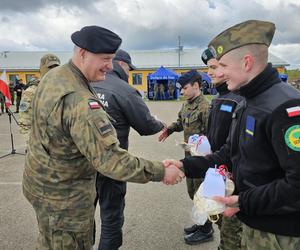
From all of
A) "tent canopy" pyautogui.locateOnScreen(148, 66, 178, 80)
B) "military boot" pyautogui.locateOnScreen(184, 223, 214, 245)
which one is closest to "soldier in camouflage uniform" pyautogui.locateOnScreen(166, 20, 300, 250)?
"military boot" pyautogui.locateOnScreen(184, 223, 214, 245)

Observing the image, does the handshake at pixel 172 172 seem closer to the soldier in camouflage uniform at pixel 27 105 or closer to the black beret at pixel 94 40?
the black beret at pixel 94 40

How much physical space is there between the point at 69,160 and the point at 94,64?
684mm

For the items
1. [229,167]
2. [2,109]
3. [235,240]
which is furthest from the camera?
[2,109]

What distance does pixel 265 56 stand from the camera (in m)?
1.89

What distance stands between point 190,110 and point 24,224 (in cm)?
262

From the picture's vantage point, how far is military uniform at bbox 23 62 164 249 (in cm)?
205

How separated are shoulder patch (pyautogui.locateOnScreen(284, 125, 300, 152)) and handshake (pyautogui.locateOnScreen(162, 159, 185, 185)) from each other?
3.37 ft

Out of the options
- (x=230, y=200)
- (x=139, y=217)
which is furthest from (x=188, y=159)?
(x=139, y=217)

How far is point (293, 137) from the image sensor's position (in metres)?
1.58

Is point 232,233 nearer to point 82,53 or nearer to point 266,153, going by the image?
point 266,153

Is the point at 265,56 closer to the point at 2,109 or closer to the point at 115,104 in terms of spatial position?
the point at 115,104

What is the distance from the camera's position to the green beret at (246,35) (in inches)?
73.0

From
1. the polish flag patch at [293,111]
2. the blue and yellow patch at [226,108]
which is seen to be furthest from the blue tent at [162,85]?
the polish flag patch at [293,111]

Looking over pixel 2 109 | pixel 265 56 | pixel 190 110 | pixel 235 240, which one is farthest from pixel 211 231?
pixel 2 109
